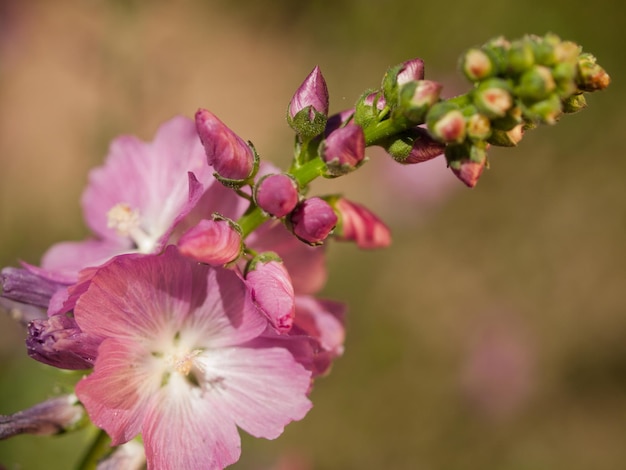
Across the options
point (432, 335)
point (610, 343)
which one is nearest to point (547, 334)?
point (610, 343)

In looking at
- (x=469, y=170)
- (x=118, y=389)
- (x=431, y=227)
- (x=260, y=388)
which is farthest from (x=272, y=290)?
(x=431, y=227)

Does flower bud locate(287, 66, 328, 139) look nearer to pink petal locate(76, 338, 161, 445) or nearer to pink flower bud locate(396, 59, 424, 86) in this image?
pink flower bud locate(396, 59, 424, 86)

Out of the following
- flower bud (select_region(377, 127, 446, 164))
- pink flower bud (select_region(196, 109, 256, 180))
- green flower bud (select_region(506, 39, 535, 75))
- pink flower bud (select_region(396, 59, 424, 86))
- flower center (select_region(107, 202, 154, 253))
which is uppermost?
green flower bud (select_region(506, 39, 535, 75))

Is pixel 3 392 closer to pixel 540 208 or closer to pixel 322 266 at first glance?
pixel 322 266

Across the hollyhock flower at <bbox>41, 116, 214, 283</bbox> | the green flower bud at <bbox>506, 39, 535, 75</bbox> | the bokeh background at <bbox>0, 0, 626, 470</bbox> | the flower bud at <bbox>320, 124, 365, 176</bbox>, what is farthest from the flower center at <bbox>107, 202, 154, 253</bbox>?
the bokeh background at <bbox>0, 0, 626, 470</bbox>

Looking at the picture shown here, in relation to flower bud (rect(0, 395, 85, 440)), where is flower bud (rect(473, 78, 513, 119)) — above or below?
above

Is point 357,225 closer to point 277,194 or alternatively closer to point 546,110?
point 277,194
